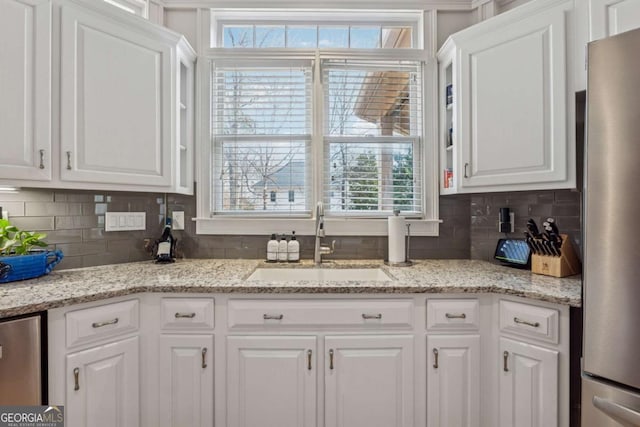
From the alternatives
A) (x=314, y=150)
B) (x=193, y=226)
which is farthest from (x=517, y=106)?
(x=193, y=226)

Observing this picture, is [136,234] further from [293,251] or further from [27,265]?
[293,251]

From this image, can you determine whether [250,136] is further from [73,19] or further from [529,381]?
[529,381]

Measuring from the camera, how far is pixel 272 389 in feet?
4.80

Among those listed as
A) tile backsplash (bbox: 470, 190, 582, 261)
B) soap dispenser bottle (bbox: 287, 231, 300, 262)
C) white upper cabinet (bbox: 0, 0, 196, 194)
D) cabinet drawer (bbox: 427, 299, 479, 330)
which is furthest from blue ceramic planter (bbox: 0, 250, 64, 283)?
tile backsplash (bbox: 470, 190, 582, 261)

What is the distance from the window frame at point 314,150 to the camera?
2.16 meters

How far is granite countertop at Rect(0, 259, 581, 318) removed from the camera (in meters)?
1.28

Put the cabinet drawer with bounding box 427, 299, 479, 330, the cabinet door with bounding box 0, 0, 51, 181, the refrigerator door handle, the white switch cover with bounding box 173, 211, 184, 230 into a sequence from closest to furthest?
the refrigerator door handle < the cabinet door with bounding box 0, 0, 51, 181 < the cabinet drawer with bounding box 427, 299, 479, 330 < the white switch cover with bounding box 173, 211, 184, 230

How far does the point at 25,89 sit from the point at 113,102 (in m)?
0.34

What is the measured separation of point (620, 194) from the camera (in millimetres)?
1077

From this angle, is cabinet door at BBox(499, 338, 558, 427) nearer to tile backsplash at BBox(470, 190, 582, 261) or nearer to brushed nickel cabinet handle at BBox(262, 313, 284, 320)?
tile backsplash at BBox(470, 190, 582, 261)

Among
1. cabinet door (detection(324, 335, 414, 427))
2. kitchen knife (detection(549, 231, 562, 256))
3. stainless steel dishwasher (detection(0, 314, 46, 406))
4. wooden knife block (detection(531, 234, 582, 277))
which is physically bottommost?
cabinet door (detection(324, 335, 414, 427))

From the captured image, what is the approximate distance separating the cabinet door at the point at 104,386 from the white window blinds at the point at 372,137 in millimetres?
1408

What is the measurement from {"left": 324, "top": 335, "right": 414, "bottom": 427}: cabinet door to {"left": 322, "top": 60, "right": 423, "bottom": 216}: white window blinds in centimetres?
98

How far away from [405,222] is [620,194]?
1095 mm
